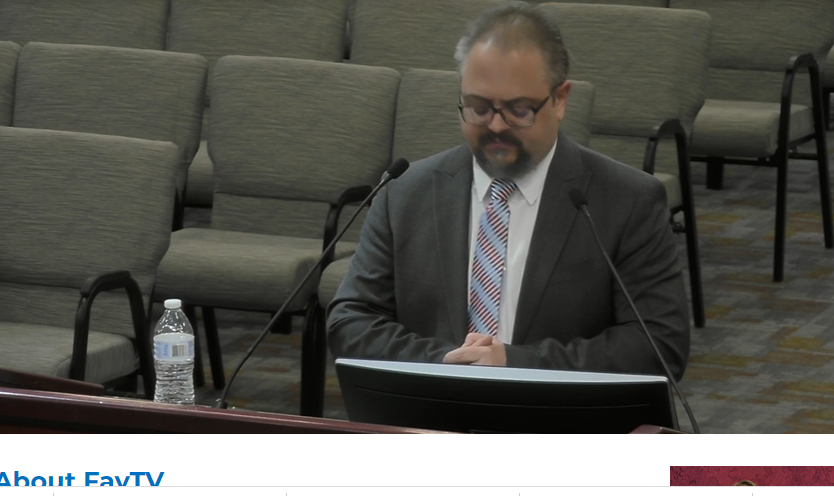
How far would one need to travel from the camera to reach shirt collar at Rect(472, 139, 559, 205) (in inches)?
85.7

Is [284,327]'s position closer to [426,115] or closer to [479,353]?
[426,115]

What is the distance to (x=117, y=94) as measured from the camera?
384 cm

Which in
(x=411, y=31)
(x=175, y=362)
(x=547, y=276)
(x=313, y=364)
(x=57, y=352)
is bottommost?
(x=313, y=364)

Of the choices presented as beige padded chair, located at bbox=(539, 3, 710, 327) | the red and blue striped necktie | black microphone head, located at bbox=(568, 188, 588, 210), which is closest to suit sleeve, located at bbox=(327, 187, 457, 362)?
the red and blue striped necktie

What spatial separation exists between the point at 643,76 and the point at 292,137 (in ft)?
3.71

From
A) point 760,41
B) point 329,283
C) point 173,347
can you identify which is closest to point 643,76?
point 760,41

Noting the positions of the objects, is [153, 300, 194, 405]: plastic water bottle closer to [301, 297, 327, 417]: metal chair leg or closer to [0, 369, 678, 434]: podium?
[301, 297, 327, 417]: metal chair leg

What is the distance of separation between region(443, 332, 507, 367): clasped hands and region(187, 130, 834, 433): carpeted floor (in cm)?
156

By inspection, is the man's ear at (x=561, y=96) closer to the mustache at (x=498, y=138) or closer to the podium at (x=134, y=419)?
the mustache at (x=498, y=138)

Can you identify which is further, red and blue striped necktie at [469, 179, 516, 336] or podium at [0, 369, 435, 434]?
red and blue striped necktie at [469, 179, 516, 336]

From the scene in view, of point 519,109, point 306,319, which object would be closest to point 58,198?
point 306,319
